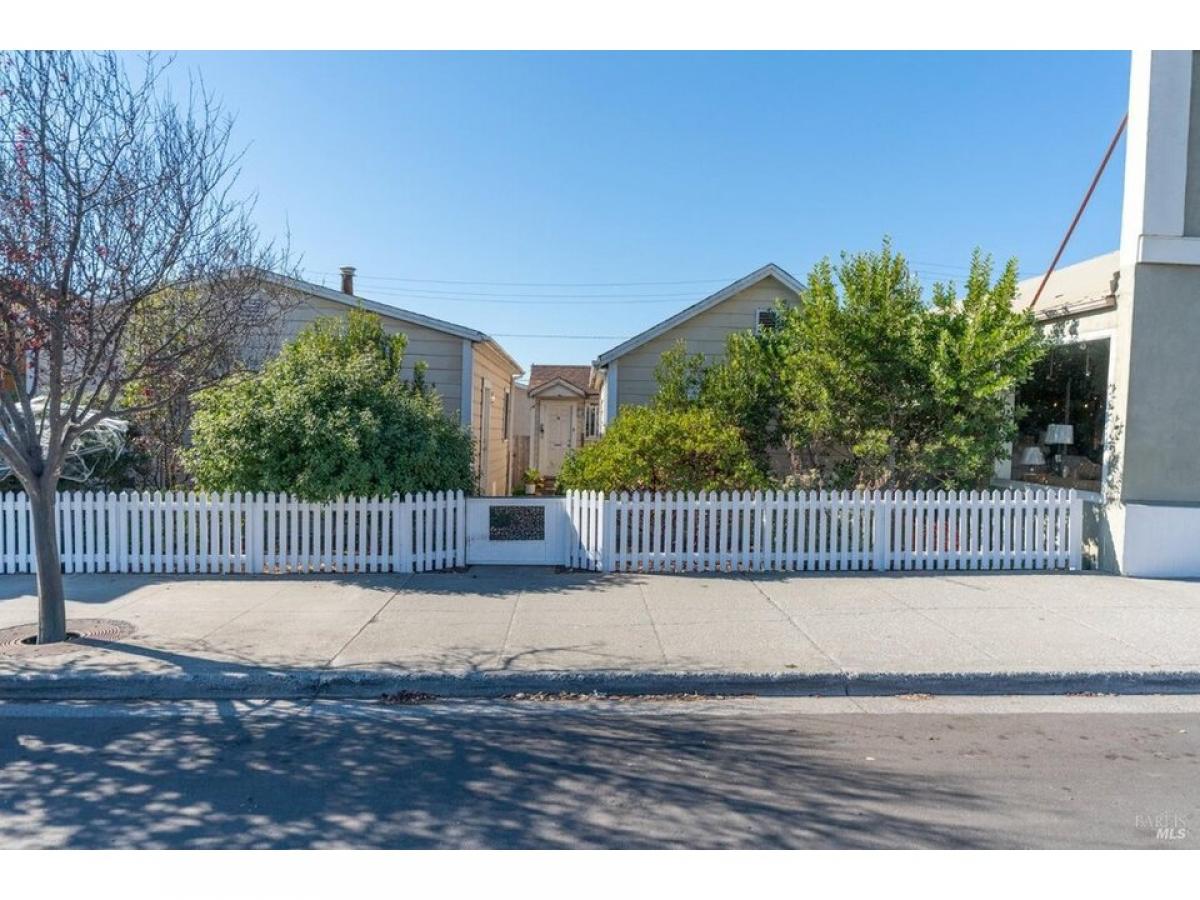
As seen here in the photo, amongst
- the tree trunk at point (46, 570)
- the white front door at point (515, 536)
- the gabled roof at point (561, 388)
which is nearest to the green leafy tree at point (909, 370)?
the white front door at point (515, 536)

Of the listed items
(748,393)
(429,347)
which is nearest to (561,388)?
(429,347)

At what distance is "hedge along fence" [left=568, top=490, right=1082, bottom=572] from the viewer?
31.4ft

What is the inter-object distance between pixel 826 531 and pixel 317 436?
6.18 m

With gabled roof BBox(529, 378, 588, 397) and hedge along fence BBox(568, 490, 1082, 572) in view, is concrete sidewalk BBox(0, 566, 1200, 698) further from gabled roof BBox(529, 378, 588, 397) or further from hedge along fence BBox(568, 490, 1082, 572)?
gabled roof BBox(529, 378, 588, 397)

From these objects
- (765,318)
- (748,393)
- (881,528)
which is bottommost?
(881,528)

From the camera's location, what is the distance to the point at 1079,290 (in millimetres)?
11195

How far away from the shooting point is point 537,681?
5.85 m

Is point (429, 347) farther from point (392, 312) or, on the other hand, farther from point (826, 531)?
point (826, 531)

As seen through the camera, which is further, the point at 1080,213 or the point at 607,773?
the point at 1080,213

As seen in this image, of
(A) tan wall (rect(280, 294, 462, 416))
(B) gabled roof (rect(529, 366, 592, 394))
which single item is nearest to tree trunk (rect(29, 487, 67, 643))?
(A) tan wall (rect(280, 294, 462, 416))

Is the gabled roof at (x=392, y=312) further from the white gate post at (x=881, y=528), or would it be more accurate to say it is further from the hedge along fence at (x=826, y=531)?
the white gate post at (x=881, y=528)

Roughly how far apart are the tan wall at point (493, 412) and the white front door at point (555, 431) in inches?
159

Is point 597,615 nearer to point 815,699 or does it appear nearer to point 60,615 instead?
point 815,699

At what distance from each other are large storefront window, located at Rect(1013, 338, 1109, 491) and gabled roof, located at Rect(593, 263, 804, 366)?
14.1 ft
